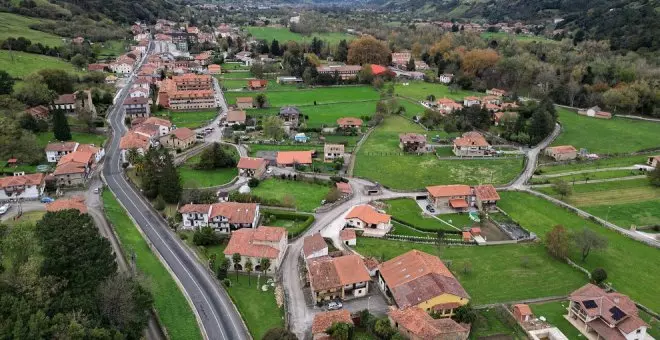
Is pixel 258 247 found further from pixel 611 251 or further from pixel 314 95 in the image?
pixel 314 95

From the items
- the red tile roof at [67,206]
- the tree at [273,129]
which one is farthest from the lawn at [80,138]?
the tree at [273,129]

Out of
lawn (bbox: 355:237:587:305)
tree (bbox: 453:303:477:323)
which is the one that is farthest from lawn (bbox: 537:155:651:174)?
tree (bbox: 453:303:477:323)

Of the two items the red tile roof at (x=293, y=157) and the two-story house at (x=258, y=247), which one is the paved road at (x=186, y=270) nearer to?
the two-story house at (x=258, y=247)

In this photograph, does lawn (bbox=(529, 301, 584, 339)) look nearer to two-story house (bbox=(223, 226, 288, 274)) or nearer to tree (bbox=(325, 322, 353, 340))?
tree (bbox=(325, 322, 353, 340))

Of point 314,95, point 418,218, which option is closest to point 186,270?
point 418,218

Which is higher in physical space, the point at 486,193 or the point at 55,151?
the point at 55,151

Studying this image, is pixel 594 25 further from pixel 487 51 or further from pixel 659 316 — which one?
pixel 659 316
